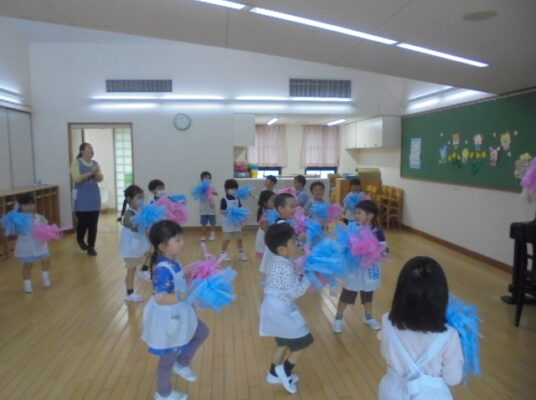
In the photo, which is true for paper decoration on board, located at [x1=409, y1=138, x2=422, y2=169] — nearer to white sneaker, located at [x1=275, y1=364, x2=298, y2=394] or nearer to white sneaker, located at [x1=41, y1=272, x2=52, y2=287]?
white sneaker, located at [x1=275, y1=364, x2=298, y2=394]

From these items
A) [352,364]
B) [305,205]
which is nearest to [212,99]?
[305,205]

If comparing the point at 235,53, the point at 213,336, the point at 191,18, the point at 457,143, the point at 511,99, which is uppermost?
the point at 235,53

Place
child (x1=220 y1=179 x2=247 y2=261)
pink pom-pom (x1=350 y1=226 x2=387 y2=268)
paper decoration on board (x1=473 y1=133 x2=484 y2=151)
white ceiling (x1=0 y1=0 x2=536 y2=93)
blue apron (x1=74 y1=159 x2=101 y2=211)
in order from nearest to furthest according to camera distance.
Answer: white ceiling (x1=0 y1=0 x2=536 y2=93) < pink pom-pom (x1=350 y1=226 x2=387 y2=268) < child (x1=220 y1=179 x2=247 y2=261) < paper decoration on board (x1=473 y1=133 x2=484 y2=151) < blue apron (x1=74 y1=159 x2=101 y2=211)

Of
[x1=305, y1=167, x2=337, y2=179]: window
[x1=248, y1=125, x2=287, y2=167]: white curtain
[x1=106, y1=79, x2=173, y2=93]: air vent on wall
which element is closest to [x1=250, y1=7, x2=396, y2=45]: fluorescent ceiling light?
[x1=106, y1=79, x2=173, y2=93]: air vent on wall

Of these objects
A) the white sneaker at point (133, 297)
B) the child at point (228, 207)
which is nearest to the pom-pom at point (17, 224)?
the white sneaker at point (133, 297)

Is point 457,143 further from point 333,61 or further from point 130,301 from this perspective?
point 130,301

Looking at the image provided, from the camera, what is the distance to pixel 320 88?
8703 millimetres

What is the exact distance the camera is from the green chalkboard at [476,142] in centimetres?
538

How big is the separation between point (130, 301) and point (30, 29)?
618 cm

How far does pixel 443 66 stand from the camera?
4.63 m

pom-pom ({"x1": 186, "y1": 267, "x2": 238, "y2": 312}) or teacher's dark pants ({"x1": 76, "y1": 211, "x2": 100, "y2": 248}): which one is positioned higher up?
pom-pom ({"x1": 186, "y1": 267, "x2": 238, "y2": 312})

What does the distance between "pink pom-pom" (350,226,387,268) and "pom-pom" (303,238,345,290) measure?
549 mm

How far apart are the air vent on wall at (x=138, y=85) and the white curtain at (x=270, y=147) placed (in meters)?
4.01

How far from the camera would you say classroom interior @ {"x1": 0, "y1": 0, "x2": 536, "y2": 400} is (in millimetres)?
3086
